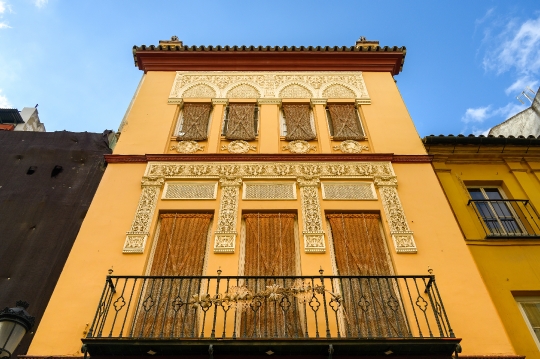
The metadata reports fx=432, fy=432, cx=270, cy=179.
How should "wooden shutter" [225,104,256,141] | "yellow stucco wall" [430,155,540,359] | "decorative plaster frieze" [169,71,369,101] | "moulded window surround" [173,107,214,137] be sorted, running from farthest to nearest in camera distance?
1. "decorative plaster frieze" [169,71,369,101]
2. "moulded window surround" [173,107,214,137]
3. "wooden shutter" [225,104,256,141]
4. "yellow stucco wall" [430,155,540,359]

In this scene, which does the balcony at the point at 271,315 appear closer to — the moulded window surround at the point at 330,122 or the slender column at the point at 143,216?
the slender column at the point at 143,216

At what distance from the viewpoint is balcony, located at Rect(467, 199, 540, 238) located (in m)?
8.55

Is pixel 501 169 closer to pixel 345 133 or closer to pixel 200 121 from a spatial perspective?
pixel 345 133

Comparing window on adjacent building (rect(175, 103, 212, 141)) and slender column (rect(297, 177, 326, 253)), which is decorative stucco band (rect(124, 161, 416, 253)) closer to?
slender column (rect(297, 177, 326, 253))

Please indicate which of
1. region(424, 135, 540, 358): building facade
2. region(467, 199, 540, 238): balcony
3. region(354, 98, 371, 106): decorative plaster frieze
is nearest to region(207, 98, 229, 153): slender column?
region(354, 98, 371, 106): decorative plaster frieze

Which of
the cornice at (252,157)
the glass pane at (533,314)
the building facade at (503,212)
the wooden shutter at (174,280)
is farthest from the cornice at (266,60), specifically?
the glass pane at (533,314)

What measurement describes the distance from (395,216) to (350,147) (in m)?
2.27

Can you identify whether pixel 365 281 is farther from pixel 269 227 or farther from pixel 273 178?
pixel 273 178

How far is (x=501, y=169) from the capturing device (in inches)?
392

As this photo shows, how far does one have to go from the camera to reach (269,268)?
283 inches

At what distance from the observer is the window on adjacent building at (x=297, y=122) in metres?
9.98

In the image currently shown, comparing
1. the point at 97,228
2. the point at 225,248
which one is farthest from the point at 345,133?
the point at 97,228

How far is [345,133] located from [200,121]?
3.45 meters

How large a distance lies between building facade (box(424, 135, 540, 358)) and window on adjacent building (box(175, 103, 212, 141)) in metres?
5.23
